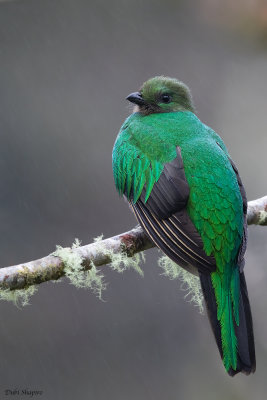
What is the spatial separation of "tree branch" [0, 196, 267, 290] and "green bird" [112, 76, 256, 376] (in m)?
0.11

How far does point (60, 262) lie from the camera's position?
316cm

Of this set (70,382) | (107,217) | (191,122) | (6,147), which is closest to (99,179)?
(107,217)

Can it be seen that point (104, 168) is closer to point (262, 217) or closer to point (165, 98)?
point (165, 98)

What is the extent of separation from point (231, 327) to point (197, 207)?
644 mm

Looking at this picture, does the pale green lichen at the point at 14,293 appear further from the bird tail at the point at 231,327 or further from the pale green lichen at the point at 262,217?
the pale green lichen at the point at 262,217

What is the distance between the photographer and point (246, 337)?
3.18 m

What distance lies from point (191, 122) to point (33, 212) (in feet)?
7.94

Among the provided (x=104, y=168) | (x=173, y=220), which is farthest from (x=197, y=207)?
(x=104, y=168)

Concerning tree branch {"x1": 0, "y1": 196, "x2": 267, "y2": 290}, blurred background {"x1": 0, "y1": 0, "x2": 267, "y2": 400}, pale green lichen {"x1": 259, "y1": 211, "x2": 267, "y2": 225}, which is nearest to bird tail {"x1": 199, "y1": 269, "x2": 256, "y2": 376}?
tree branch {"x1": 0, "y1": 196, "x2": 267, "y2": 290}

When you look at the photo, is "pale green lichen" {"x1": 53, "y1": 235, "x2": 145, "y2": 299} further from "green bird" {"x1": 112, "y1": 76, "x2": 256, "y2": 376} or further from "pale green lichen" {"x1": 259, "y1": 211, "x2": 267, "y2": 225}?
"pale green lichen" {"x1": 259, "y1": 211, "x2": 267, "y2": 225}

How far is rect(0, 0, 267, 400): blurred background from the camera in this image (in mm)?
5656

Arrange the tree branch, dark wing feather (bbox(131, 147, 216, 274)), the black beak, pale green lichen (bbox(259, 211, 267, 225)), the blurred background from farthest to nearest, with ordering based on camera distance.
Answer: the blurred background, the black beak, pale green lichen (bbox(259, 211, 267, 225)), dark wing feather (bbox(131, 147, 216, 274)), the tree branch

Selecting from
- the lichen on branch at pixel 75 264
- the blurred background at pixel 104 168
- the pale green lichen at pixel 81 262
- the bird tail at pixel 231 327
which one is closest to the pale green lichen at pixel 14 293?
the lichen on branch at pixel 75 264

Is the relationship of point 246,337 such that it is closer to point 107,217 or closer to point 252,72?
point 107,217
